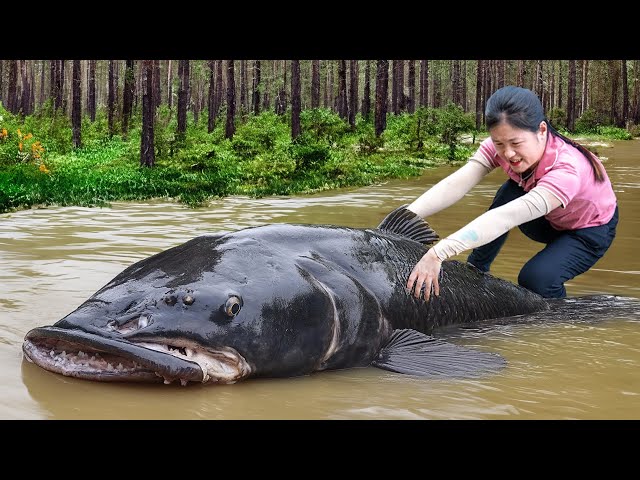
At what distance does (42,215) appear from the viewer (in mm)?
10047

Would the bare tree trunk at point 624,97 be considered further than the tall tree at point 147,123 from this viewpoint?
Yes

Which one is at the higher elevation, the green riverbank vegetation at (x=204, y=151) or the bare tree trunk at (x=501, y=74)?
the bare tree trunk at (x=501, y=74)

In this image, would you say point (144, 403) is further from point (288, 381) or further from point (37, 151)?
point (37, 151)

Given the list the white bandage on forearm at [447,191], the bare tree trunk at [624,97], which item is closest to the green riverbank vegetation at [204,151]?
the bare tree trunk at [624,97]

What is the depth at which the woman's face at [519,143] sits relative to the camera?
5.09 metres

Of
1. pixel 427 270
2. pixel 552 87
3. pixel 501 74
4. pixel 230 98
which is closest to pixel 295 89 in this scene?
pixel 230 98

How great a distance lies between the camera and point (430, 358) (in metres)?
4.20

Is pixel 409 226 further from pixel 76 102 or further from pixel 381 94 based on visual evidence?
pixel 381 94

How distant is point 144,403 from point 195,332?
0.37 meters

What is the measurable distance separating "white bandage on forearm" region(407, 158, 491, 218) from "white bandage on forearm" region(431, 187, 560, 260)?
0.73 metres

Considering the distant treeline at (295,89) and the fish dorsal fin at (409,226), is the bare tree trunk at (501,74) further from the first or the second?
the fish dorsal fin at (409,226)

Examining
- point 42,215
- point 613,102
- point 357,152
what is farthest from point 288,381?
point 613,102

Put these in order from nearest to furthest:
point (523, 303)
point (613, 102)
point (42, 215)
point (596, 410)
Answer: point (596, 410) → point (523, 303) → point (42, 215) → point (613, 102)

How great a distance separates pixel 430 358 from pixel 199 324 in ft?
4.05
